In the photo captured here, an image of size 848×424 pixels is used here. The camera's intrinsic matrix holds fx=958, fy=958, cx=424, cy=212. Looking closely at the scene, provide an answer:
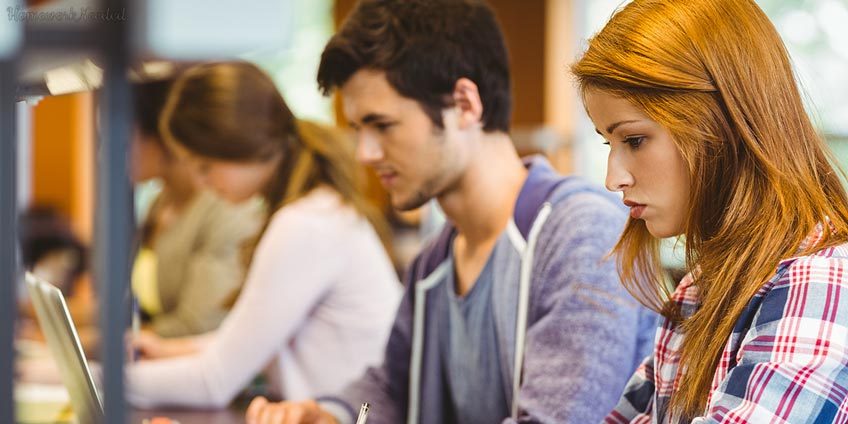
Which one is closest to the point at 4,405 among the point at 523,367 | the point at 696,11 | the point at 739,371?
the point at 739,371

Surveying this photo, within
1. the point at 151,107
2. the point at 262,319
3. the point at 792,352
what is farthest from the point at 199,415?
the point at 792,352

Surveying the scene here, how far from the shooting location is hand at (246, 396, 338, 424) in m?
1.43

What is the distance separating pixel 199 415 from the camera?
6.06 ft

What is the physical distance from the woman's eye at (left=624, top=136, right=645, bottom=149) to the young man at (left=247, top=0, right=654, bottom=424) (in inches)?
15.0

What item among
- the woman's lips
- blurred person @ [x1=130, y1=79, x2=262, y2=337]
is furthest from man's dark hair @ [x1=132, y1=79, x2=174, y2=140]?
the woman's lips

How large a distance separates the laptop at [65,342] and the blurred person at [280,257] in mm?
521

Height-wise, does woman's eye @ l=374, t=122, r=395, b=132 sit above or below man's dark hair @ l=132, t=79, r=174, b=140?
above

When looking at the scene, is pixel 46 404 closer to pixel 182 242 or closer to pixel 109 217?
pixel 182 242

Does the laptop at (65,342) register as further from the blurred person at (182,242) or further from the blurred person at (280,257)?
the blurred person at (182,242)

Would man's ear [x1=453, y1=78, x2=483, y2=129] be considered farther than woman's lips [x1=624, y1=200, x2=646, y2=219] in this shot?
Yes

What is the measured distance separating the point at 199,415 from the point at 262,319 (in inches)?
8.8

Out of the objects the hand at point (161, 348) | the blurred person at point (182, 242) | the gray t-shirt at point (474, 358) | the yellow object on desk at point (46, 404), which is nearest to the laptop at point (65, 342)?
the yellow object on desk at point (46, 404)

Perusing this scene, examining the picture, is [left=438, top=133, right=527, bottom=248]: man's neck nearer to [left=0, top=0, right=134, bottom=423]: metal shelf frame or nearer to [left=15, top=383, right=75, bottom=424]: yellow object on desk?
[left=15, top=383, right=75, bottom=424]: yellow object on desk

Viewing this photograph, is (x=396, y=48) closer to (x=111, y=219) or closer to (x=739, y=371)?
(x=739, y=371)
